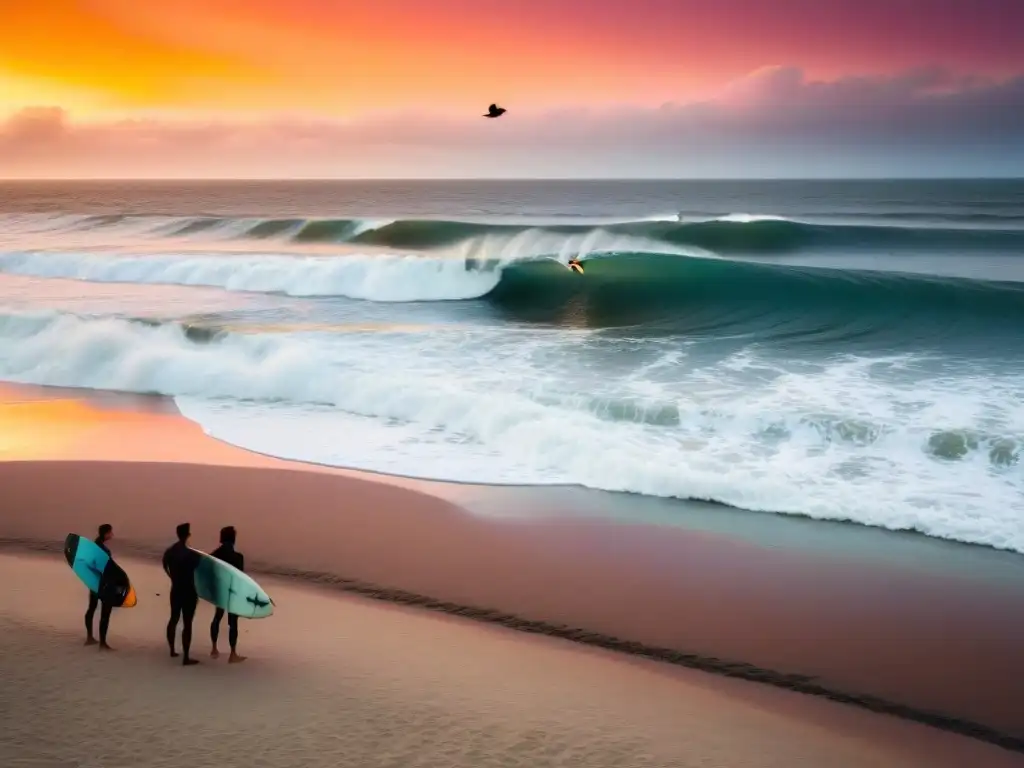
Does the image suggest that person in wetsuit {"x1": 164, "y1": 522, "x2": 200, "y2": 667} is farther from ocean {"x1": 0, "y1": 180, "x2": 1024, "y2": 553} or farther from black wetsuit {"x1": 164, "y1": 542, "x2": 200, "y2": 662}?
ocean {"x1": 0, "y1": 180, "x2": 1024, "y2": 553}

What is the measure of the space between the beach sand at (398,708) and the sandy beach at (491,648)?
0.02 m

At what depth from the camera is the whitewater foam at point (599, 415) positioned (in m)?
8.43

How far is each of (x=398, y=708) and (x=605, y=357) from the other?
1001 cm

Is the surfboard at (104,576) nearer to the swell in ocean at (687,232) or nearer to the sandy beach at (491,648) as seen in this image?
the sandy beach at (491,648)

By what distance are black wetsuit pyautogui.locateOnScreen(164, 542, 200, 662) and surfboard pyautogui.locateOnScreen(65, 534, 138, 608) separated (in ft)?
1.33

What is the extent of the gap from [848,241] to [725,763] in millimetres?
28494

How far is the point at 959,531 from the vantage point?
24.3ft

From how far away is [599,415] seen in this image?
1062 centimetres

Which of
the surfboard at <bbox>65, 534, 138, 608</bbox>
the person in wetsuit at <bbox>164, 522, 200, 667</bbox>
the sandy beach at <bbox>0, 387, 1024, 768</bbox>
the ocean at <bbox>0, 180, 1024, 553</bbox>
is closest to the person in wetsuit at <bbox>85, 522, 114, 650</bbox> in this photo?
the surfboard at <bbox>65, 534, 138, 608</bbox>

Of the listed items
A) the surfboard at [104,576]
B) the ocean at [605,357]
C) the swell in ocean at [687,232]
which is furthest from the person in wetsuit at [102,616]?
the swell in ocean at [687,232]

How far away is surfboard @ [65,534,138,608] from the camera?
17.7 feet

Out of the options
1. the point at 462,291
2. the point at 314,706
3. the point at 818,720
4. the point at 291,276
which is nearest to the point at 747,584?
the point at 818,720

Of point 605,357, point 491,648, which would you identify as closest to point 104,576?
point 491,648

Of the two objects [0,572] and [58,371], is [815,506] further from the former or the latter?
[58,371]
